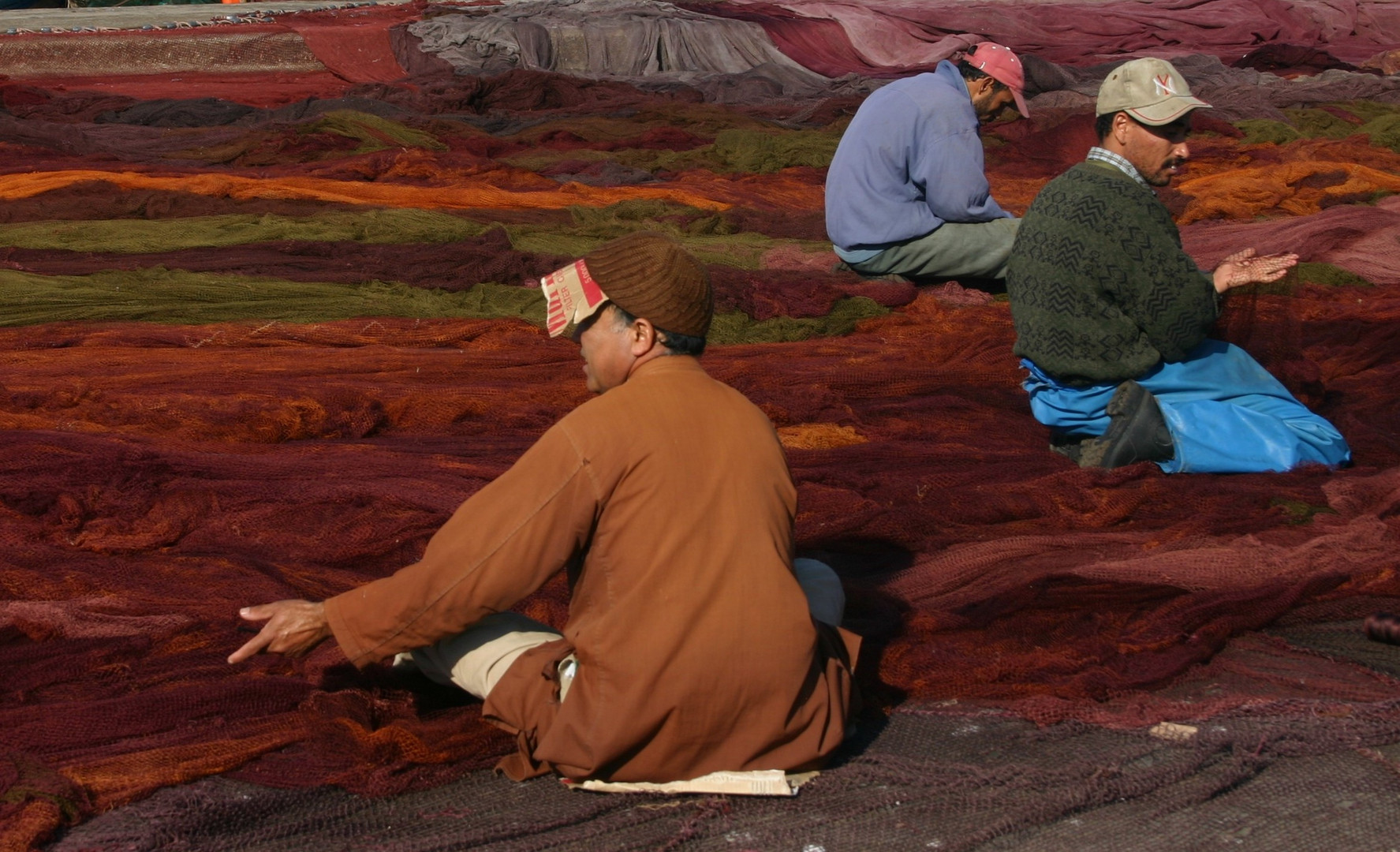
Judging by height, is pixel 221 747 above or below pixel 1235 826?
above

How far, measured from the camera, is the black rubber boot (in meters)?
4.31

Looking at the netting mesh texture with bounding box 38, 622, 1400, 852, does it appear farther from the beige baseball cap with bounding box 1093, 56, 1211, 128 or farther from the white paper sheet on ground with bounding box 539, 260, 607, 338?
the beige baseball cap with bounding box 1093, 56, 1211, 128

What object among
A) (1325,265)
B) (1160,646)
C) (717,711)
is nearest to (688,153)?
(1325,265)

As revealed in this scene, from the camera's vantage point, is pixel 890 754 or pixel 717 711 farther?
pixel 890 754

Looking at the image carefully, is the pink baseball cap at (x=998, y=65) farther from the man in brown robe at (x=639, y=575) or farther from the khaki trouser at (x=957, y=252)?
the man in brown robe at (x=639, y=575)

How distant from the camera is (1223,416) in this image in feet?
14.5

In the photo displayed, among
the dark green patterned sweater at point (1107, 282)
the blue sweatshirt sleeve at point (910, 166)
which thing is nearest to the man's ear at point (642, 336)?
the dark green patterned sweater at point (1107, 282)

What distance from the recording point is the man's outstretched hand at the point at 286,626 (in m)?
2.65

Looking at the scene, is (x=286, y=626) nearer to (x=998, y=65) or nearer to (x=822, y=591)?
(x=822, y=591)

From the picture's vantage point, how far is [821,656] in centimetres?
279

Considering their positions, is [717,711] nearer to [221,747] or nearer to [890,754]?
[890,754]

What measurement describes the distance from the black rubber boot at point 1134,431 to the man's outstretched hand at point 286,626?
2625 mm

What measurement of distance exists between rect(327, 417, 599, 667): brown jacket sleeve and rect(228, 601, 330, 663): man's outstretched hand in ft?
0.29

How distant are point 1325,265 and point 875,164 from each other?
2.19 m
